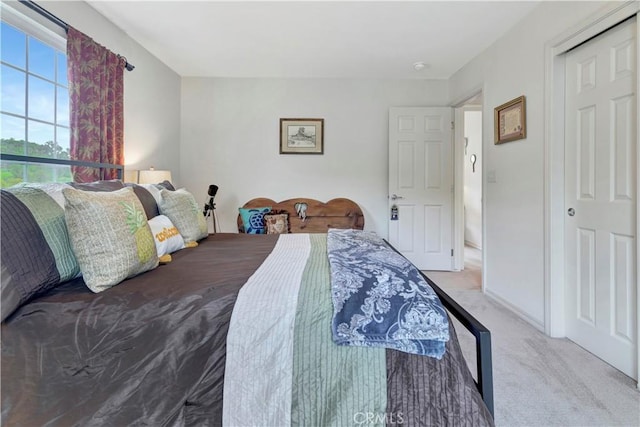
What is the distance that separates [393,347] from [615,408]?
1.42 m

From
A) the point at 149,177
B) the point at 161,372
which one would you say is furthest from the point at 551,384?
the point at 149,177

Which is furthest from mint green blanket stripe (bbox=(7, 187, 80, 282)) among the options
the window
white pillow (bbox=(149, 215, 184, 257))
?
the window

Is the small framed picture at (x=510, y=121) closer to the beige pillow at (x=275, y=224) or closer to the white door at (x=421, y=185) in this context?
the white door at (x=421, y=185)

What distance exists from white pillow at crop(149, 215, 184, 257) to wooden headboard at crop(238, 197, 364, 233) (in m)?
1.94

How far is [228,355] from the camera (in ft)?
3.05

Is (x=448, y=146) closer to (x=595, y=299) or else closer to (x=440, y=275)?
(x=440, y=275)

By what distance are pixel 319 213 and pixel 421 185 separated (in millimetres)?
1325

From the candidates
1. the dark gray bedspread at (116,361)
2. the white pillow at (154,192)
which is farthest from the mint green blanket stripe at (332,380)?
the white pillow at (154,192)

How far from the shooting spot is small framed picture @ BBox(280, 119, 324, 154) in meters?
3.73

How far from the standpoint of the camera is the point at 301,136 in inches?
147

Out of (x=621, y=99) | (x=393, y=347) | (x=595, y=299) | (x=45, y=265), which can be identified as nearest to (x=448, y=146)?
(x=621, y=99)

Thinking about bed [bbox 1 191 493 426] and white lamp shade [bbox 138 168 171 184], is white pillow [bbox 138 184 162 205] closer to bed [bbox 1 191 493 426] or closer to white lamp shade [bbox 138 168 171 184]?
white lamp shade [bbox 138 168 171 184]

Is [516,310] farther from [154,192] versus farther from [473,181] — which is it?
[473,181]

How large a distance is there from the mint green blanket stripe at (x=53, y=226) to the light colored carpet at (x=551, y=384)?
76.4 inches
